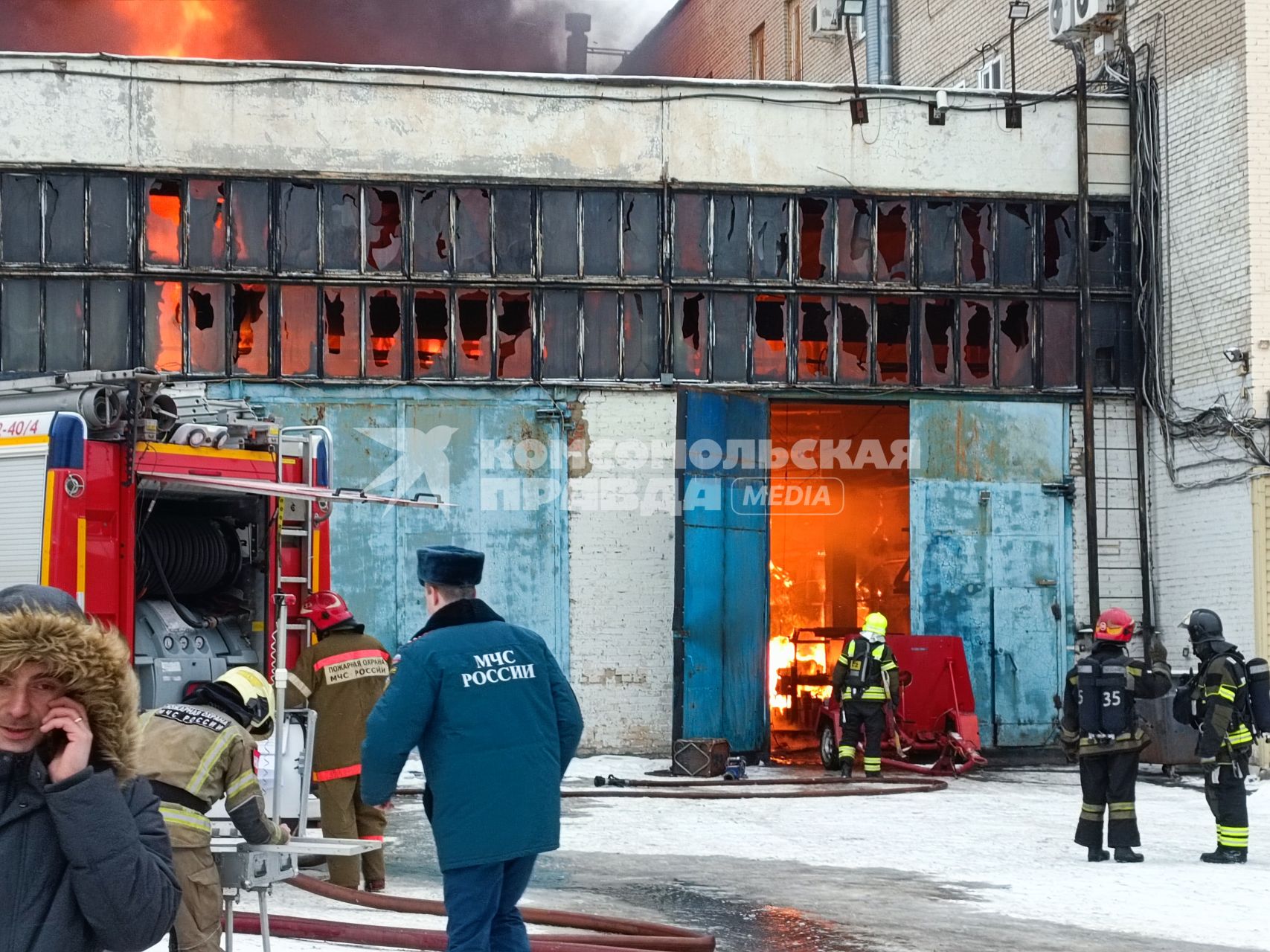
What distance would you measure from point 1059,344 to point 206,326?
9.31 m

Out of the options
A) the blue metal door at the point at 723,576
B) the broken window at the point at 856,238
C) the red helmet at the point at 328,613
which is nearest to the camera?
the red helmet at the point at 328,613

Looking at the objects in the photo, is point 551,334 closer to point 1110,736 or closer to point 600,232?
point 600,232

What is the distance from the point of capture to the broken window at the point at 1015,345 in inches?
762

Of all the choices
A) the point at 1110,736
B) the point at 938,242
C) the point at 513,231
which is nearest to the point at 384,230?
the point at 513,231

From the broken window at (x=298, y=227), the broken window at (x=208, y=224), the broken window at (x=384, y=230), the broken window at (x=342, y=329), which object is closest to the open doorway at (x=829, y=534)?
the broken window at (x=384, y=230)

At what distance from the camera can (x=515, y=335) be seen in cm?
1853

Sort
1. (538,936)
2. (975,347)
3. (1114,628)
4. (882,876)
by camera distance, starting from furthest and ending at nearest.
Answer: (975,347) < (1114,628) < (882,876) < (538,936)

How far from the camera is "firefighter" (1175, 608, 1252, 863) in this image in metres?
11.1

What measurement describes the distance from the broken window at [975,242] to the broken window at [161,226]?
8.49 metres

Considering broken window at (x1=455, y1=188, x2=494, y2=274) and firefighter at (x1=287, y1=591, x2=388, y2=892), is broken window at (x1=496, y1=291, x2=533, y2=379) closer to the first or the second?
broken window at (x1=455, y1=188, x2=494, y2=274)

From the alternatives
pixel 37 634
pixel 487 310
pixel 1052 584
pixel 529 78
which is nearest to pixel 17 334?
pixel 487 310

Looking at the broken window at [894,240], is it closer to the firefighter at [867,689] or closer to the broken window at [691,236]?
the broken window at [691,236]

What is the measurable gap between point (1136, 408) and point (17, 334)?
12.0 m

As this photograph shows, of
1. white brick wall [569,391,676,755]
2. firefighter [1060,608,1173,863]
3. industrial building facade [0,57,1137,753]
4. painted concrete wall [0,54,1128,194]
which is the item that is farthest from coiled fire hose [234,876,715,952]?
painted concrete wall [0,54,1128,194]
